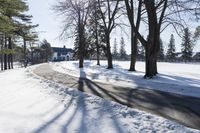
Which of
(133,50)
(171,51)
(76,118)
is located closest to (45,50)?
(171,51)

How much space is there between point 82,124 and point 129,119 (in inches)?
47.5

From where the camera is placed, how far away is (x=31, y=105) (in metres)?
9.23

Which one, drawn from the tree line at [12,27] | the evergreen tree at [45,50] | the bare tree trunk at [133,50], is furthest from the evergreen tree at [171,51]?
the bare tree trunk at [133,50]

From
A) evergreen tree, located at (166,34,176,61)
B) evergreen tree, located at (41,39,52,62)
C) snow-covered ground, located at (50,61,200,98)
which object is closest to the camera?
snow-covered ground, located at (50,61,200,98)

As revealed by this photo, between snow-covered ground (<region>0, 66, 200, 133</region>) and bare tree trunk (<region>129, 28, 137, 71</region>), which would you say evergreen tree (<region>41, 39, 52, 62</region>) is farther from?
snow-covered ground (<region>0, 66, 200, 133</region>)

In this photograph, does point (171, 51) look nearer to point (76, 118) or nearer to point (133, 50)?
point (133, 50)

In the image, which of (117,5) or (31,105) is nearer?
(31,105)

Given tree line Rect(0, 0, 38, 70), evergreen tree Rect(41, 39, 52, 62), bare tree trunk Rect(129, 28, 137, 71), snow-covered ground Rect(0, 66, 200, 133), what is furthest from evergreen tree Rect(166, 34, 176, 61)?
snow-covered ground Rect(0, 66, 200, 133)

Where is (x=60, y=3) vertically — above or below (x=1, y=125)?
above

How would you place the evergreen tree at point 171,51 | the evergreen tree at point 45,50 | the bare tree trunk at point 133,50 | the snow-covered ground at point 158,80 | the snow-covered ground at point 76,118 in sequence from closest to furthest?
1. the snow-covered ground at point 76,118
2. the snow-covered ground at point 158,80
3. the bare tree trunk at point 133,50
4. the evergreen tree at point 171,51
5. the evergreen tree at point 45,50

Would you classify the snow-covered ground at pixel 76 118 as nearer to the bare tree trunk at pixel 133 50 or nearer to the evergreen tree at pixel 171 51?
the bare tree trunk at pixel 133 50

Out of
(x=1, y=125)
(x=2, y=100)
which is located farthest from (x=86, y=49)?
(x=1, y=125)

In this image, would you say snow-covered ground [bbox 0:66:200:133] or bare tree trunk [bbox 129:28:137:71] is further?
bare tree trunk [bbox 129:28:137:71]

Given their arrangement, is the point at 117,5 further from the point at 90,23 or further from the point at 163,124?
the point at 163,124
